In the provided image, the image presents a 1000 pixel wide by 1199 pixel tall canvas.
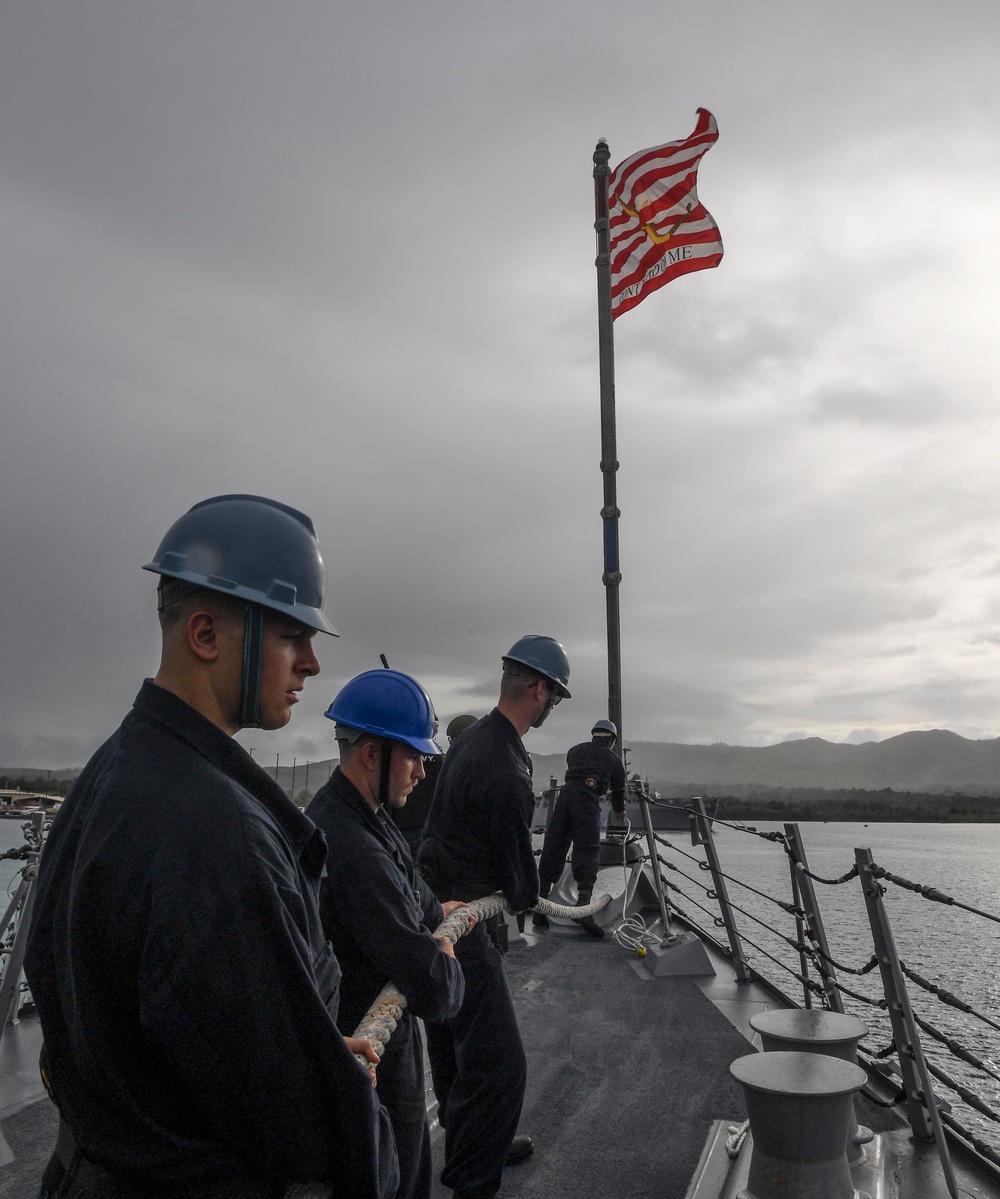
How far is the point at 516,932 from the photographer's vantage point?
26.7ft

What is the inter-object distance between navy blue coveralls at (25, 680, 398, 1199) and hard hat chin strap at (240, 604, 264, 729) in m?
0.15

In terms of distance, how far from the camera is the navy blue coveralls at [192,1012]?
3.75 ft

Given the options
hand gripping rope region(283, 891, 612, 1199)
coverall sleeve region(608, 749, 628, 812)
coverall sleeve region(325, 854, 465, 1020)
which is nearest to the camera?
hand gripping rope region(283, 891, 612, 1199)

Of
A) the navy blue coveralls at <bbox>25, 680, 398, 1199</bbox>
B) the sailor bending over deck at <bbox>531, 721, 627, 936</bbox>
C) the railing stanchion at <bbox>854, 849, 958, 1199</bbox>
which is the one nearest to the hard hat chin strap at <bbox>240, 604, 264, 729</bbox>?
the navy blue coveralls at <bbox>25, 680, 398, 1199</bbox>

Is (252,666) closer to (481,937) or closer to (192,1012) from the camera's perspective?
(192,1012)

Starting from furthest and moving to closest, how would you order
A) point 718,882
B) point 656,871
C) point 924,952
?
point 924,952, point 656,871, point 718,882

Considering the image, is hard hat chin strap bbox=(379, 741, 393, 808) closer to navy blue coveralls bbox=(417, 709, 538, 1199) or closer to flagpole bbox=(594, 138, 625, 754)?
navy blue coveralls bbox=(417, 709, 538, 1199)

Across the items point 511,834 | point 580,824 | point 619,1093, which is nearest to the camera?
point 511,834

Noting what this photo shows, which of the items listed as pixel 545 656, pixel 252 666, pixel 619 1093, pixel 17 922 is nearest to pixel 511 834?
pixel 545 656

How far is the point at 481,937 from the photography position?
331 centimetres

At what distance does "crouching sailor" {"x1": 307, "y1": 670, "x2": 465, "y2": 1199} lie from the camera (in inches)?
92.4

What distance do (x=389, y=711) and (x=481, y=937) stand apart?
1.15 metres

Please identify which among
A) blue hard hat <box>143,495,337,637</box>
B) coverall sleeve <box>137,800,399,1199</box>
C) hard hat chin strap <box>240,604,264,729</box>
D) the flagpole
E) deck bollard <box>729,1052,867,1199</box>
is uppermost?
the flagpole

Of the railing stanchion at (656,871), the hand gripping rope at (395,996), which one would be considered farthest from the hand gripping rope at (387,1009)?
the railing stanchion at (656,871)
